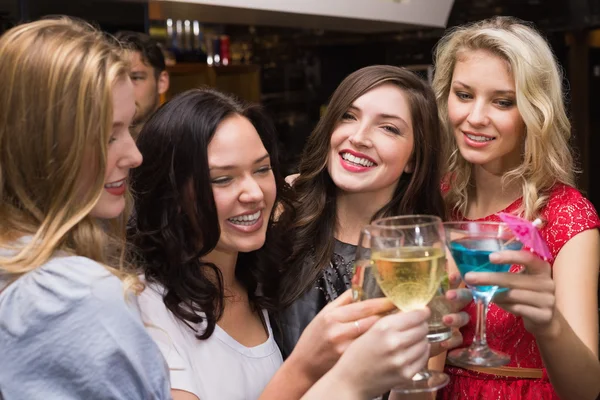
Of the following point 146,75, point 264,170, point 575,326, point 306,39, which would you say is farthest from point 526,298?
point 306,39

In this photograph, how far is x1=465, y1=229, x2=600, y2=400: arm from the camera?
1.44 metres

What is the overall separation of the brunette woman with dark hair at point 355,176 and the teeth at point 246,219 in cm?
32

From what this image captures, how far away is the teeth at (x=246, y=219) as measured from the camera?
183cm

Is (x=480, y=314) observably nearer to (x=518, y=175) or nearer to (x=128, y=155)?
(x=128, y=155)

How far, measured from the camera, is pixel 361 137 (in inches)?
83.9

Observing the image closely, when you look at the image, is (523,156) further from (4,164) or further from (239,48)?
(239,48)

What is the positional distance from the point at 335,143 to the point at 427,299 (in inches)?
36.3

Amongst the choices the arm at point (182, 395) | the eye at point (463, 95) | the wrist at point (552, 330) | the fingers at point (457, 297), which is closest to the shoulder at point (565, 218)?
the eye at point (463, 95)

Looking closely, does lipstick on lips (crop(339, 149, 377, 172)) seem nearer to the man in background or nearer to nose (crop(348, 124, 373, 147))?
nose (crop(348, 124, 373, 147))

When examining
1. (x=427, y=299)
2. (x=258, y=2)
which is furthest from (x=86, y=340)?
(x=258, y=2)

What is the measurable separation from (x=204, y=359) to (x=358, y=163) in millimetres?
716

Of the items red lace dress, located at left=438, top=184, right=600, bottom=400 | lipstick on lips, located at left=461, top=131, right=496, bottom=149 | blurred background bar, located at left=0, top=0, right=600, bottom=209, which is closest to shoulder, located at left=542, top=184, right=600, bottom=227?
red lace dress, located at left=438, top=184, right=600, bottom=400

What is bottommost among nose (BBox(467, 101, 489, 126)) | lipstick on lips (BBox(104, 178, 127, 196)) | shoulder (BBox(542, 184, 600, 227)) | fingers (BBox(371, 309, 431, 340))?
shoulder (BBox(542, 184, 600, 227))

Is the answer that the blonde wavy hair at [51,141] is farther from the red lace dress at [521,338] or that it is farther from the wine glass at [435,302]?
the red lace dress at [521,338]
